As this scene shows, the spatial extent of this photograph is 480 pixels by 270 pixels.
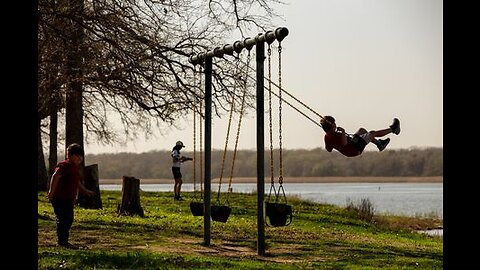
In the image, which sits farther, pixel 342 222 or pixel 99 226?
pixel 342 222

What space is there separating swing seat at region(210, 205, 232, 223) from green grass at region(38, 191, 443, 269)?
1.74 feet

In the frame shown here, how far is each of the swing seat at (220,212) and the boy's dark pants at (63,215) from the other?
2.41m

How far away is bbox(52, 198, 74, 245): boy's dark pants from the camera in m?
12.7

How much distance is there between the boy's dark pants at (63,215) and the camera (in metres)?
12.7

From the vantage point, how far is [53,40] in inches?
688

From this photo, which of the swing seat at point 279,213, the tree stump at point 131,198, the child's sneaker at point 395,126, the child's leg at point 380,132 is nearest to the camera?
the swing seat at point 279,213

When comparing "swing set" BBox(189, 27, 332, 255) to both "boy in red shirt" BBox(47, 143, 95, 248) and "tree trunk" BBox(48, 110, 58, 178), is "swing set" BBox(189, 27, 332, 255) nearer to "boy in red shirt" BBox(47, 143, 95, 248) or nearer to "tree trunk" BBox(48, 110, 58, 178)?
"boy in red shirt" BBox(47, 143, 95, 248)

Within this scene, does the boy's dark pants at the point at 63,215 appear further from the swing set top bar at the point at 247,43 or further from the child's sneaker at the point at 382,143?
the child's sneaker at the point at 382,143

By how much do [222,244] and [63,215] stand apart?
315 cm

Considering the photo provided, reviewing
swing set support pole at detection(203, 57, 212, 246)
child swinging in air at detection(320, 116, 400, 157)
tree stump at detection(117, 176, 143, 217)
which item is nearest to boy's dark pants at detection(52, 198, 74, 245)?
swing set support pole at detection(203, 57, 212, 246)

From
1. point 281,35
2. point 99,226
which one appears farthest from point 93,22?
point 281,35

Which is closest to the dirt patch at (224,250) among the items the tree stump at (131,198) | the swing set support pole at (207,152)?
the swing set support pole at (207,152)
